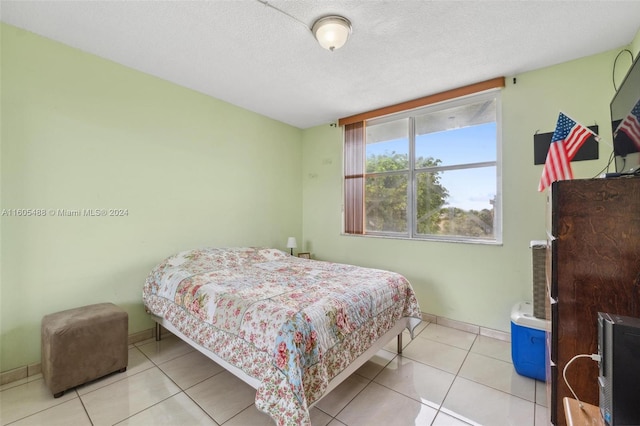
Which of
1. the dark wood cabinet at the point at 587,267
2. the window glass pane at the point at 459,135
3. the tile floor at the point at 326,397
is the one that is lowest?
the tile floor at the point at 326,397

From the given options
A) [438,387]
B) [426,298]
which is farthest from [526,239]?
[438,387]

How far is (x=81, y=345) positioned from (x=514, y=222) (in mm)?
3753

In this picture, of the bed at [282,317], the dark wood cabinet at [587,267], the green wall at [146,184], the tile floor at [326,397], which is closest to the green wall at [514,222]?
the green wall at [146,184]

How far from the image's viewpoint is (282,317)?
1.50 m

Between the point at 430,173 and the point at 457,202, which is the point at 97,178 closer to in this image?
the point at 430,173

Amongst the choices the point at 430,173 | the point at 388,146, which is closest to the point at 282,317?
the point at 430,173

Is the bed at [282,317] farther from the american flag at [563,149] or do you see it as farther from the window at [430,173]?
the american flag at [563,149]

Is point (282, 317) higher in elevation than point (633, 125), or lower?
lower

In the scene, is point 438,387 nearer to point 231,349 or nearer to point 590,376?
point 590,376

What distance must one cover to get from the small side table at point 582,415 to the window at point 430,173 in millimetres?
2010

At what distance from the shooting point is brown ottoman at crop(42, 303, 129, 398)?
6.04 feet

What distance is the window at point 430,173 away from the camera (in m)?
2.89

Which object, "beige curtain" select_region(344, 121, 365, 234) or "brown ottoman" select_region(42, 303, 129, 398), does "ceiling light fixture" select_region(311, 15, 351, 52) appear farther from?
"brown ottoman" select_region(42, 303, 129, 398)

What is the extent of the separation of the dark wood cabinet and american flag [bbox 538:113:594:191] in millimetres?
611
